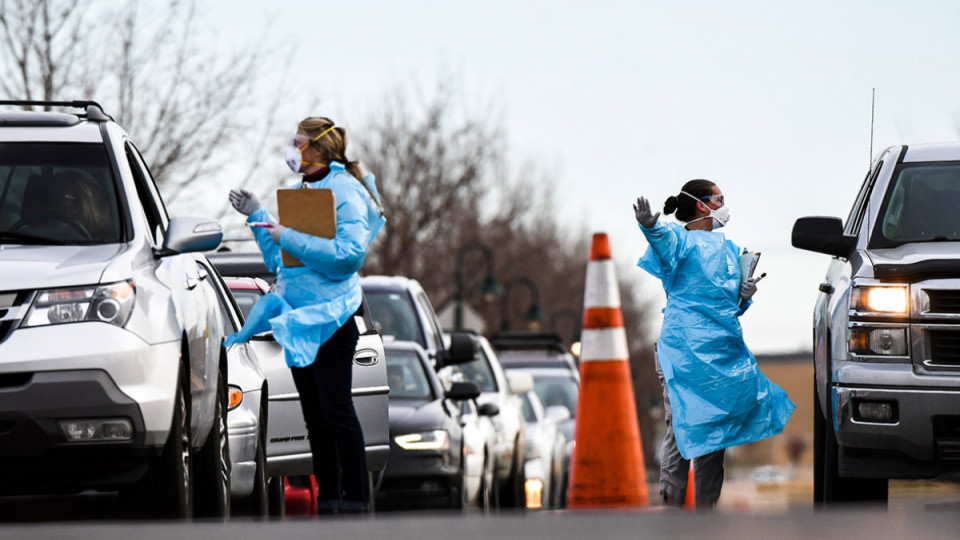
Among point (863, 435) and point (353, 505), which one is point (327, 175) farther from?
point (863, 435)

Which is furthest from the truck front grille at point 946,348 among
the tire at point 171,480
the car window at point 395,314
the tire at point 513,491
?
the tire at point 513,491

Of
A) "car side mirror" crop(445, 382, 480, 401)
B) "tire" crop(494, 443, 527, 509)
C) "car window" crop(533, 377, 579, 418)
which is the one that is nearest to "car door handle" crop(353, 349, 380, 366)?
"car side mirror" crop(445, 382, 480, 401)

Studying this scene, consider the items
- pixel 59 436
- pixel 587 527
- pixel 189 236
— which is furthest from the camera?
pixel 189 236

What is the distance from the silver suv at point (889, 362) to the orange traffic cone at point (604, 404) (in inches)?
65.6

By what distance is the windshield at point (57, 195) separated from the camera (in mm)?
7930

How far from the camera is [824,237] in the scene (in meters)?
9.66

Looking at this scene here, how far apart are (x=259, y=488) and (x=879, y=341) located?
3.29 metres

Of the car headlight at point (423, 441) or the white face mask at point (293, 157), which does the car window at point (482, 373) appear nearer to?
the car headlight at point (423, 441)

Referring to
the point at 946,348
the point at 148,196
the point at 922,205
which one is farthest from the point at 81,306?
the point at 922,205

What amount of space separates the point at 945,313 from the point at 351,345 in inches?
106

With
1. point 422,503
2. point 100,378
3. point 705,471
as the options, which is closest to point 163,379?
point 100,378

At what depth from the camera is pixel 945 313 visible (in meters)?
8.93

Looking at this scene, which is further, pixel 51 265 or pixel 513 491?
pixel 513 491

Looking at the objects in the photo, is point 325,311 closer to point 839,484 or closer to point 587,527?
point 839,484
